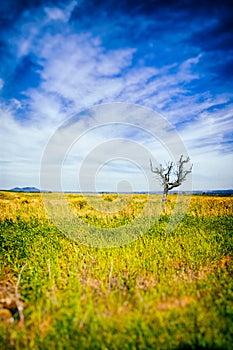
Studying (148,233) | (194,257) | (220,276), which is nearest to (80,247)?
(148,233)

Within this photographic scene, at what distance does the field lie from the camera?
4062 millimetres

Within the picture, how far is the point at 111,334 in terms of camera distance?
409 centimetres

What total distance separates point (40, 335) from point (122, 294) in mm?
1854

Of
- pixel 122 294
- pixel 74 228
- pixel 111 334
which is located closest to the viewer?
pixel 111 334

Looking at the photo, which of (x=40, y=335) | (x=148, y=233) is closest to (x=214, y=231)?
(x=148, y=233)

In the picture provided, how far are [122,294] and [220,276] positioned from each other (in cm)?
257

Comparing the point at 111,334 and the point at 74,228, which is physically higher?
the point at 74,228

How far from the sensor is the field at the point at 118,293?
406cm

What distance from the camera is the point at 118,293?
5465 mm

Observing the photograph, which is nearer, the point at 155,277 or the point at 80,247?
the point at 155,277

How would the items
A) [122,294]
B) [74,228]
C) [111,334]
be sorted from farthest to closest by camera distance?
[74,228] → [122,294] → [111,334]

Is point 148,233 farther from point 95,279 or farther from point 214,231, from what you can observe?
point 95,279

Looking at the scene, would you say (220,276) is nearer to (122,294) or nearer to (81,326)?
(122,294)

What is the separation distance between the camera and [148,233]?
1077 cm
